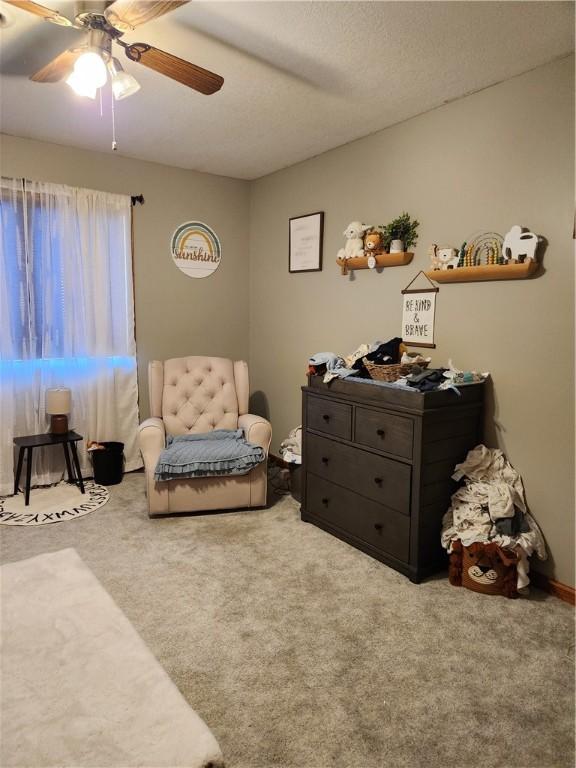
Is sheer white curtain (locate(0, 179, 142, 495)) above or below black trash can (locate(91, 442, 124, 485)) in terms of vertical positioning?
above

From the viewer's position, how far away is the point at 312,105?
2.99m

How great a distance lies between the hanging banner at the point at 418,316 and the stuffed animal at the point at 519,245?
515 mm

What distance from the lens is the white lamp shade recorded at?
3.76 meters

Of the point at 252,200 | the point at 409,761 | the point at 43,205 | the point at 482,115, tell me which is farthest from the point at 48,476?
the point at 482,115

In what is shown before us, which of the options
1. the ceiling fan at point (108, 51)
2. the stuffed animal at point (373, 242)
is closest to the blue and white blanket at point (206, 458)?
the stuffed animal at point (373, 242)

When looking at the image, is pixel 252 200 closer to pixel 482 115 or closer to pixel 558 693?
pixel 482 115

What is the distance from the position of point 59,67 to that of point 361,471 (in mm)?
2416

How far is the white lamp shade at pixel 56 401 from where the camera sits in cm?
376

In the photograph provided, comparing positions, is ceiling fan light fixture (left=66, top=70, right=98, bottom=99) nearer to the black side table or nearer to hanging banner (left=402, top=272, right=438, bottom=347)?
hanging banner (left=402, top=272, right=438, bottom=347)

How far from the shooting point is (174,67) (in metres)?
2.06

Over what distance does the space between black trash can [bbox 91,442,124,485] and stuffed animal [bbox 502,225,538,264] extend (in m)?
3.10

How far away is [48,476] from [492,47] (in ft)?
12.9

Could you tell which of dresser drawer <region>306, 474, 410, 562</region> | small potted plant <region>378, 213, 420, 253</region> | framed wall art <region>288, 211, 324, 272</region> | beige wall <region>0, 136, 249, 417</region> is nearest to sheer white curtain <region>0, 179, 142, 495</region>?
beige wall <region>0, 136, 249, 417</region>

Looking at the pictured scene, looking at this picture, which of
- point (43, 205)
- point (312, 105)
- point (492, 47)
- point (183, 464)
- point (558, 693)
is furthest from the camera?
point (43, 205)
